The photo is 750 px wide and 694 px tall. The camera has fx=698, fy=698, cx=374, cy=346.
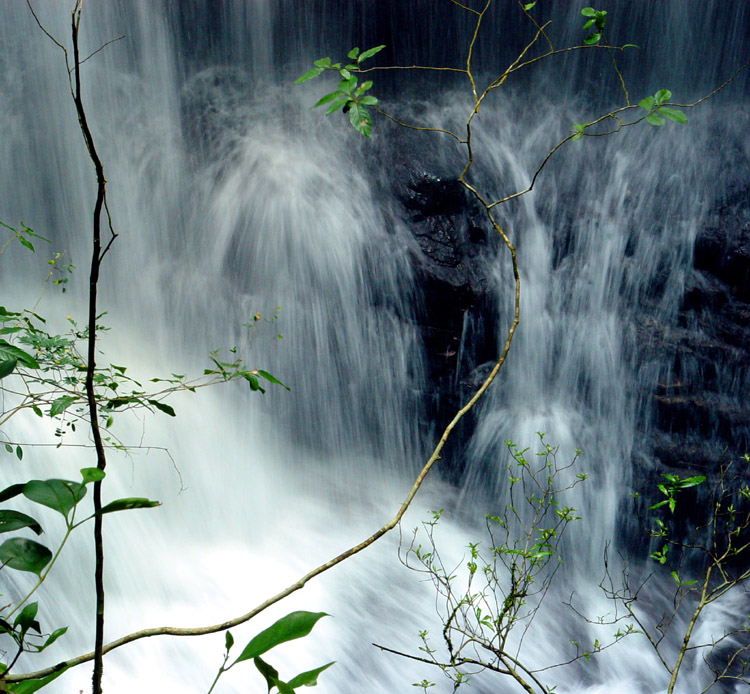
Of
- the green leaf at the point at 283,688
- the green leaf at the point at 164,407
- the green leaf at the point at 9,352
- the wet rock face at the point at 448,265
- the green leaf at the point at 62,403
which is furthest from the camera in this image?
the wet rock face at the point at 448,265

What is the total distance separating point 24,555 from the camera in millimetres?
688

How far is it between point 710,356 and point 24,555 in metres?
5.87

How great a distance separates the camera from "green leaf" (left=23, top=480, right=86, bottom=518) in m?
0.65

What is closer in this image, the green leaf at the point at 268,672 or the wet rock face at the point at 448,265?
the green leaf at the point at 268,672

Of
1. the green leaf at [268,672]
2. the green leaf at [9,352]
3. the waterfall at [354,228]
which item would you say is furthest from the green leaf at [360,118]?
the waterfall at [354,228]

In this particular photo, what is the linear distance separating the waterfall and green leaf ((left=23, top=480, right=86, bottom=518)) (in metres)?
4.77

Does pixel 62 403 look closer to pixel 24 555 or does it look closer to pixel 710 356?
pixel 24 555

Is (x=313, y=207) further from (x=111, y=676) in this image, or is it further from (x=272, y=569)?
(x=111, y=676)

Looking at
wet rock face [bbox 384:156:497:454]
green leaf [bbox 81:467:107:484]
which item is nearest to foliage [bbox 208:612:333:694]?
green leaf [bbox 81:467:107:484]

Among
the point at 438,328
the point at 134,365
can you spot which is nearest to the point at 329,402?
the point at 438,328

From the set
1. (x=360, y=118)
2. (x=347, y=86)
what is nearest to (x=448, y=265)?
(x=360, y=118)

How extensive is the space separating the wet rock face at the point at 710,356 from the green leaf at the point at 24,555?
5.62 meters

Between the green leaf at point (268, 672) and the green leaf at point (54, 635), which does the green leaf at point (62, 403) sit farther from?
the green leaf at point (268, 672)

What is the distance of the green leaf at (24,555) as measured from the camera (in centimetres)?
68
